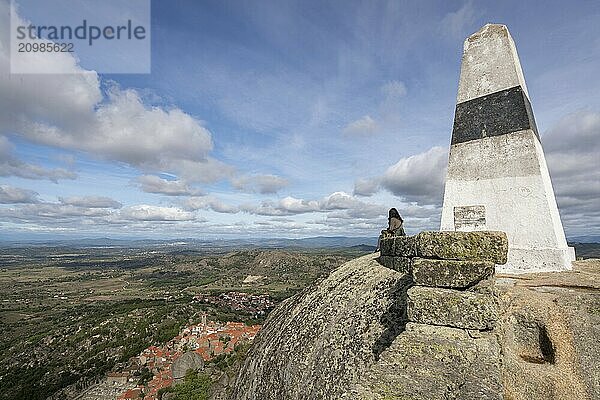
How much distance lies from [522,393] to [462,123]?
6608 millimetres

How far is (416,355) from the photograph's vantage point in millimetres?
3152

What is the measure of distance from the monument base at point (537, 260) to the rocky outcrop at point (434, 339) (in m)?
1.20

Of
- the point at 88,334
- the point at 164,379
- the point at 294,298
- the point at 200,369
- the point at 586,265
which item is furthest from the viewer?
the point at 88,334

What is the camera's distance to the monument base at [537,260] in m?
6.82

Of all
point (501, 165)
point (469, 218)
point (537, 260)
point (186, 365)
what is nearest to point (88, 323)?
point (186, 365)

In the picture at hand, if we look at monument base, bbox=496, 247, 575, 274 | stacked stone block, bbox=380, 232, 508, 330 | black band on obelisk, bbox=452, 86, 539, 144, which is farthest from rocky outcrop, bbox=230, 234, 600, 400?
black band on obelisk, bbox=452, 86, 539, 144

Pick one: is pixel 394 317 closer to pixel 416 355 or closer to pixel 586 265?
pixel 416 355

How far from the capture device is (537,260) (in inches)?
275

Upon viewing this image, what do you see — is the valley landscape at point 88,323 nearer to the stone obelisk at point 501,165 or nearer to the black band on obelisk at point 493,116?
the stone obelisk at point 501,165

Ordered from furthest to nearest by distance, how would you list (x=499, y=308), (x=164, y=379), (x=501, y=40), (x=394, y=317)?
(x=164, y=379), (x=501, y=40), (x=394, y=317), (x=499, y=308)

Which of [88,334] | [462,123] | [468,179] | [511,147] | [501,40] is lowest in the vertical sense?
[88,334]

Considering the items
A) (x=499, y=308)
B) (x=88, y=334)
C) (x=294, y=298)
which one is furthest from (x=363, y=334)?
(x=88, y=334)

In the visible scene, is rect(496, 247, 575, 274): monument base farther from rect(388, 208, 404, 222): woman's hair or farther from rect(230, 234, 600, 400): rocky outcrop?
rect(388, 208, 404, 222): woman's hair

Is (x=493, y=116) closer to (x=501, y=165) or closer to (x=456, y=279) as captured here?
(x=501, y=165)
